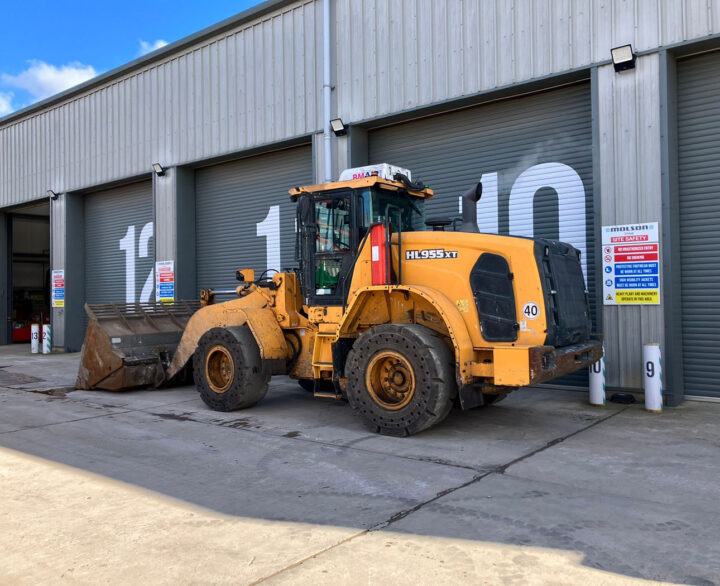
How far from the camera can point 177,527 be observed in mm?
4129

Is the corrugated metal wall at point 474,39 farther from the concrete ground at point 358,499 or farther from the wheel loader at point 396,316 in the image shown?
the concrete ground at point 358,499

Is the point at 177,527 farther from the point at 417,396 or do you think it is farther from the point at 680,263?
the point at 680,263

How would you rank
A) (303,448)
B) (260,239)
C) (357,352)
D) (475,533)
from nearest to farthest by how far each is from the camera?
1. (475,533)
2. (303,448)
3. (357,352)
4. (260,239)

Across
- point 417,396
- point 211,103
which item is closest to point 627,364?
point 417,396

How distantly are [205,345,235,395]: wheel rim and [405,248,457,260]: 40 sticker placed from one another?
2.88 m

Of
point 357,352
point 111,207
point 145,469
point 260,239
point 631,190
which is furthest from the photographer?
point 111,207

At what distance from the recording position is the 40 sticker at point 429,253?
22.1 feet

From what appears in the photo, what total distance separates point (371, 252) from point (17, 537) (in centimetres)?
444

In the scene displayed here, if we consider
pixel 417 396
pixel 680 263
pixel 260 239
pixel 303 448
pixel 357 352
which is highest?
pixel 260 239

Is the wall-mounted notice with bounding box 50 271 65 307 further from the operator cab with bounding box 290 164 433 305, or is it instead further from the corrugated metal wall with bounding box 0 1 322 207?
the operator cab with bounding box 290 164 433 305

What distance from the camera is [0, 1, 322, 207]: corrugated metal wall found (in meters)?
13.0

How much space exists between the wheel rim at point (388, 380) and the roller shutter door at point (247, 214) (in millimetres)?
7074

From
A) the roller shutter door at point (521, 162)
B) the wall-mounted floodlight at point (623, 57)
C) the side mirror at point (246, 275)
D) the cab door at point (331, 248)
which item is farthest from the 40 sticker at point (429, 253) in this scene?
the wall-mounted floodlight at point (623, 57)

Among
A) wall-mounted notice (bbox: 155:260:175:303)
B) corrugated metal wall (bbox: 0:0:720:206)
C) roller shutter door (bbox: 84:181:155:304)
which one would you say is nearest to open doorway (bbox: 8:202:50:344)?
corrugated metal wall (bbox: 0:0:720:206)
